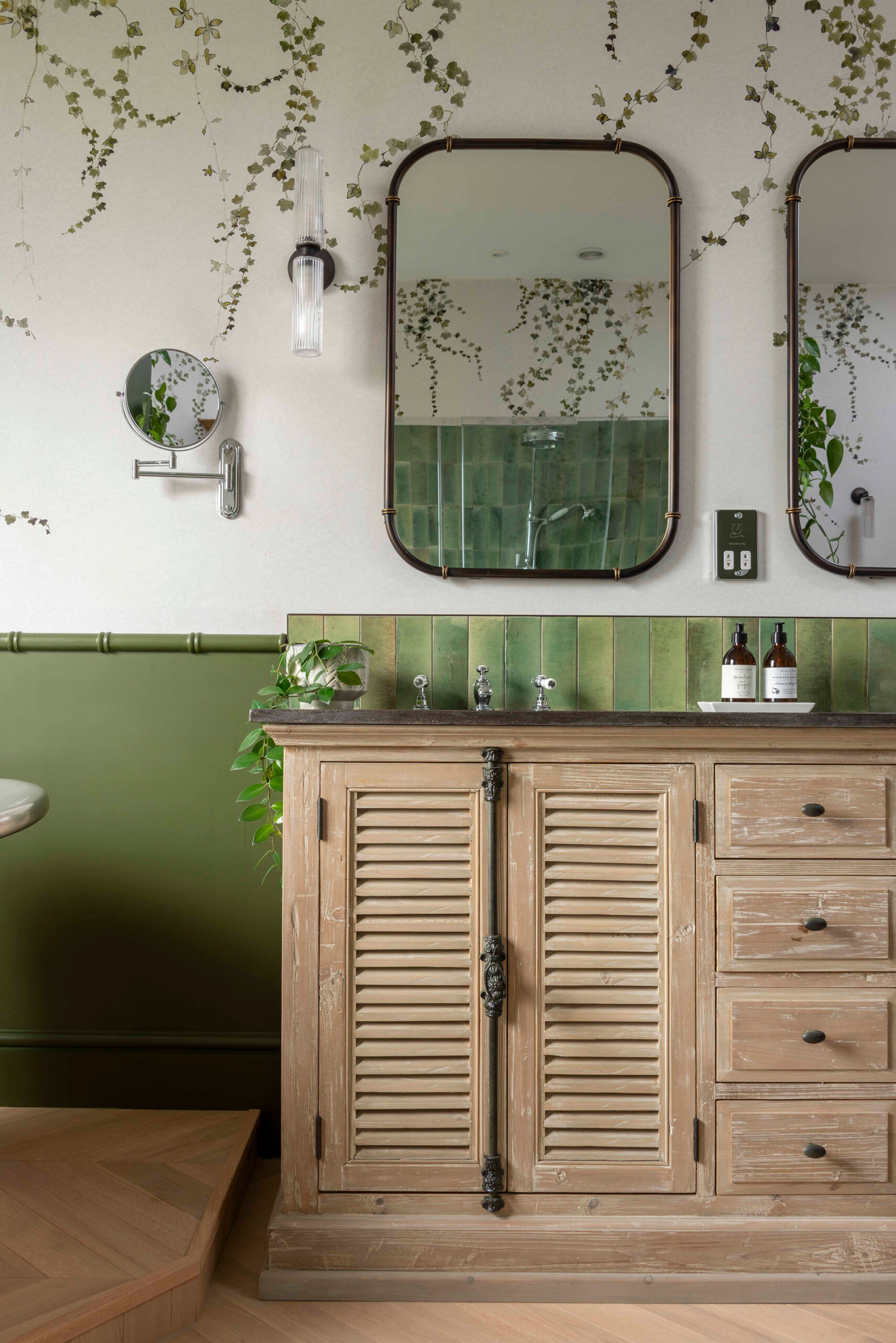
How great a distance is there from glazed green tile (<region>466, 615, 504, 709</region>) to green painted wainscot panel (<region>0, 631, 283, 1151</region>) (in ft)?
1.47

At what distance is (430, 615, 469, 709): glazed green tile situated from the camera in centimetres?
187

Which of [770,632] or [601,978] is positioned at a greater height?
[770,632]

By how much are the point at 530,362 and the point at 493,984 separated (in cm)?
133

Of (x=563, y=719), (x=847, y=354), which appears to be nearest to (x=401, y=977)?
(x=563, y=719)

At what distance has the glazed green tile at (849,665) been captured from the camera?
1.87m

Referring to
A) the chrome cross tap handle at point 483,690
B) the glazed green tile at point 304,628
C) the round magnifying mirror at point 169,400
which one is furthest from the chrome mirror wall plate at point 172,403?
the chrome cross tap handle at point 483,690

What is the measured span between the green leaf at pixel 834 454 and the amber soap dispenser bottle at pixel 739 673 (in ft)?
1.52

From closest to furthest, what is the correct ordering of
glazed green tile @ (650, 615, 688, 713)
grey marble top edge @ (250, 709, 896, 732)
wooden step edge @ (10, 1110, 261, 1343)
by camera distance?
wooden step edge @ (10, 1110, 261, 1343) < grey marble top edge @ (250, 709, 896, 732) < glazed green tile @ (650, 615, 688, 713)

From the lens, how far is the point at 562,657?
1870mm

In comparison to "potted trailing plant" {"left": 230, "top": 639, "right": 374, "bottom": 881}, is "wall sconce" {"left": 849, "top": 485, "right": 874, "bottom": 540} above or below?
above

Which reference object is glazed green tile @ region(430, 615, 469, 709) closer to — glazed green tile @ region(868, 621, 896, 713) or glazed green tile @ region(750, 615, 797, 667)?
glazed green tile @ region(750, 615, 797, 667)

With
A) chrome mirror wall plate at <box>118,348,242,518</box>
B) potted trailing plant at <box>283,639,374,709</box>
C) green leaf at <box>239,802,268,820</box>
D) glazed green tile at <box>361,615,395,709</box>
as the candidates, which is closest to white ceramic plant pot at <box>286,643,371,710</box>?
potted trailing plant at <box>283,639,374,709</box>

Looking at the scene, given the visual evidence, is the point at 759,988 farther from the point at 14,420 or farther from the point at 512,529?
the point at 14,420

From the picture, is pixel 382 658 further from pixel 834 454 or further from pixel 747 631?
pixel 834 454
